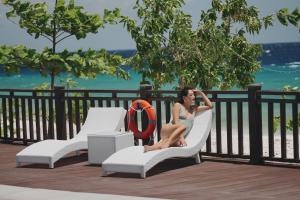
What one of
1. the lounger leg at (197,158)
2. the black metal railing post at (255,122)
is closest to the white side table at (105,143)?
the lounger leg at (197,158)

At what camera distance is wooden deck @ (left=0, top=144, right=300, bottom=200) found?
8.20 meters

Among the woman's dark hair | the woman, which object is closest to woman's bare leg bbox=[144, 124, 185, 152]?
the woman

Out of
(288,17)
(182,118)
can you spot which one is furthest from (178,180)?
(288,17)

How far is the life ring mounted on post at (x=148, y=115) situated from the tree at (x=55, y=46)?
4900 millimetres

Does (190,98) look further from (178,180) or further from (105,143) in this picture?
(178,180)

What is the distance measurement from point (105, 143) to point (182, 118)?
47.7 inches

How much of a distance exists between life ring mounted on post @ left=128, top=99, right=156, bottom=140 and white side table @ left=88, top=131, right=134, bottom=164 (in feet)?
1.13

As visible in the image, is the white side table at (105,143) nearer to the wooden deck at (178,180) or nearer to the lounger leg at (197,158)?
the wooden deck at (178,180)

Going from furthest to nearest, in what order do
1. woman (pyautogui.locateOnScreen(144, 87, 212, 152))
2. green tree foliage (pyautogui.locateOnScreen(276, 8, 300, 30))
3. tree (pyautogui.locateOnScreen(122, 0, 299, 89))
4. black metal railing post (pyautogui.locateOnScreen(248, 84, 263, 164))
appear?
tree (pyautogui.locateOnScreen(122, 0, 299, 89)) → green tree foliage (pyautogui.locateOnScreen(276, 8, 300, 30)) → black metal railing post (pyautogui.locateOnScreen(248, 84, 263, 164)) → woman (pyautogui.locateOnScreen(144, 87, 212, 152))

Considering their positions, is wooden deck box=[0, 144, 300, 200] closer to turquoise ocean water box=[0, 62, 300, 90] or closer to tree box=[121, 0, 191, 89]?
tree box=[121, 0, 191, 89]

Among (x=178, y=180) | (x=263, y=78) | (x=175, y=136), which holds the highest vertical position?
(x=263, y=78)

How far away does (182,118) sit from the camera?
413 inches

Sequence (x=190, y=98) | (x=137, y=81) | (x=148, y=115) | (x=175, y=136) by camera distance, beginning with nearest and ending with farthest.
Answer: (x=175, y=136) → (x=190, y=98) → (x=148, y=115) → (x=137, y=81)

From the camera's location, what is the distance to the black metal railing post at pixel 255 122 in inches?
406
